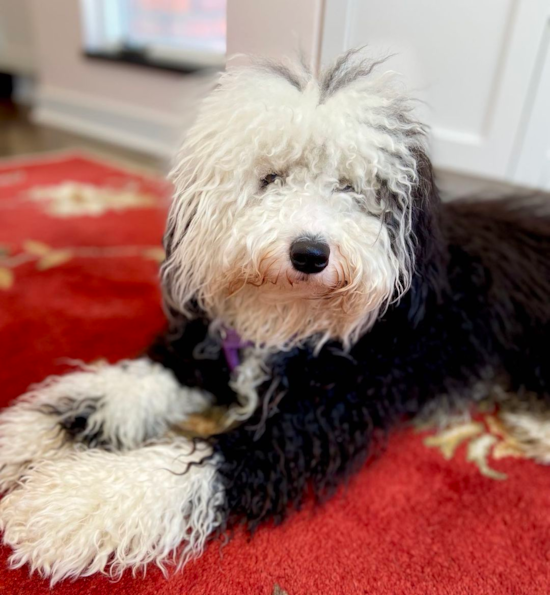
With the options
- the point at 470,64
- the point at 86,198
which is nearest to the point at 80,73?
the point at 86,198

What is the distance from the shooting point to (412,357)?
3.34ft

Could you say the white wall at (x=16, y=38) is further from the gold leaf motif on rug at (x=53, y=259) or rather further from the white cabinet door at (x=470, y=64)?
the white cabinet door at (x=470, y=64)

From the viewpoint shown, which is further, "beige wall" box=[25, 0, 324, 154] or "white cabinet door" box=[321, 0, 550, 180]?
"beige wall" box=[25, 0, 324, 154]

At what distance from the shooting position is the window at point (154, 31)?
3.11m

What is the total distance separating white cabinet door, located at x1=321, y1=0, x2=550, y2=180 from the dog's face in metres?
0.39

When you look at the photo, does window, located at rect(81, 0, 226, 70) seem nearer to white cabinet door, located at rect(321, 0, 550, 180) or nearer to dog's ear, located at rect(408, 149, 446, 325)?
white cabinet door, located at rect(321, 0, 550, 180)

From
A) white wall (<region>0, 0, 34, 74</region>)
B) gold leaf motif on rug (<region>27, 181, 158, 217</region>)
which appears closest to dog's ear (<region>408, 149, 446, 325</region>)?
gold leaf motif on rug (<region>27, 181, 158, 217</region>)

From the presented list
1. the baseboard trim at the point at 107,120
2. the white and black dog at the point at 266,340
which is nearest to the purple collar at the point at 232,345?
the white and black dog at the point at 266,340

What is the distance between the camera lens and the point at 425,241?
87 cm

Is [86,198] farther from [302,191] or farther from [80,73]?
[80,73]

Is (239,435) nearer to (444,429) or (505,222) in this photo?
(444,429)

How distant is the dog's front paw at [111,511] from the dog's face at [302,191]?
0.29m

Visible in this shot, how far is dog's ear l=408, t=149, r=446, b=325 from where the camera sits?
33.0 inches

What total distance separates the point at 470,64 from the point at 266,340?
103cm
